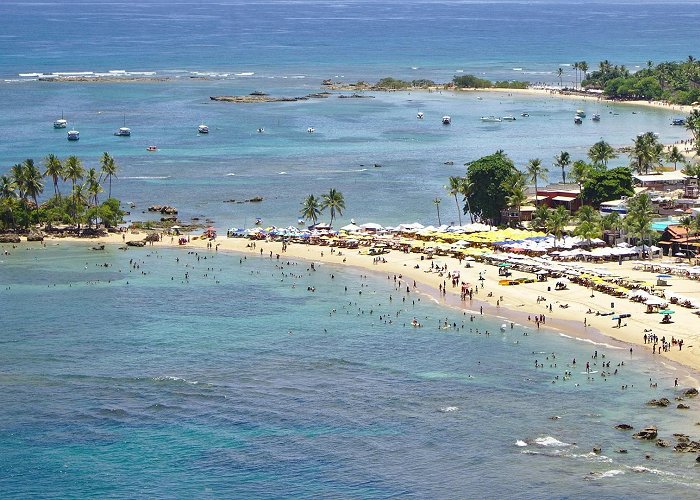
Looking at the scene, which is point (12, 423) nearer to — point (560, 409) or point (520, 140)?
point (560, 409)

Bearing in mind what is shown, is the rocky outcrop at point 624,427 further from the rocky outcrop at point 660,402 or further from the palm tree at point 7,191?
the palm tree at point 7,191

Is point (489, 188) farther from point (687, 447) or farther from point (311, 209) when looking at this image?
point (687, 447)

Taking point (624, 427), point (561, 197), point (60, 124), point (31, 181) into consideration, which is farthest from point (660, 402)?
point (60, 124)

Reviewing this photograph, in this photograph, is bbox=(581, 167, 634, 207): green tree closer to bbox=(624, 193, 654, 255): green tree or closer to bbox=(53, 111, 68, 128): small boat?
bbox=(624, 193, 654, 255): green tree

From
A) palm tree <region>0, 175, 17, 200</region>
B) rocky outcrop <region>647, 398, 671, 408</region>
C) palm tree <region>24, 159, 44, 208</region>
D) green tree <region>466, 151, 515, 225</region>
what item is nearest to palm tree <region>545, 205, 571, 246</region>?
green tree <region>466, 151, 515, 225</region>

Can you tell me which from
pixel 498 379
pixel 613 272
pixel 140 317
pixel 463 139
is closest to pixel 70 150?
pixel 463 139
